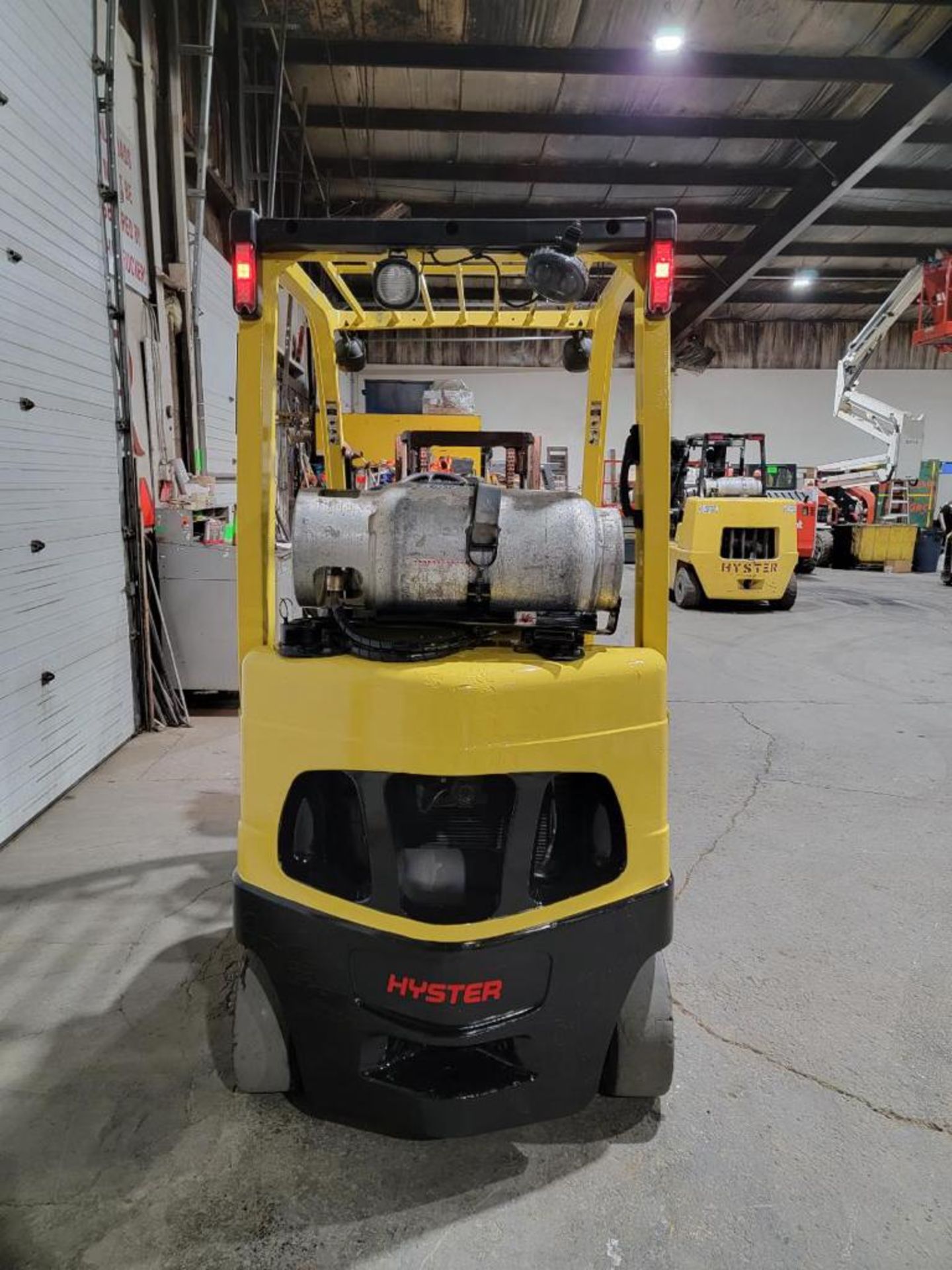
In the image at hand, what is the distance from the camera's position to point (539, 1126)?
6.02 ft

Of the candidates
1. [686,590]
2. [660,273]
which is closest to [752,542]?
[686,590]

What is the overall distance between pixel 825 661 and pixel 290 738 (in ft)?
21.7

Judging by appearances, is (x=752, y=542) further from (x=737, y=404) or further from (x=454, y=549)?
(x=737, y=404)

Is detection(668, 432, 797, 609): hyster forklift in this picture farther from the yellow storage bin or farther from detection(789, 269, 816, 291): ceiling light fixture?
detection(789, 269, 816, 291): ceiling light fixture

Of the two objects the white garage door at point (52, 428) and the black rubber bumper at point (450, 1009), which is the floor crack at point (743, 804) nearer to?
the black rubber bumper at point (450, 1009)

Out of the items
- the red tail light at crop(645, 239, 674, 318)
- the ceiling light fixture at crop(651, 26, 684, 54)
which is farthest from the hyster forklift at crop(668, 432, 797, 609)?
the red tail light at crop(645, 239, 674, 318)

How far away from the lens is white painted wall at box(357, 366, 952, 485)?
18344 mm

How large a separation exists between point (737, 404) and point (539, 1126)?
19644 millimetres

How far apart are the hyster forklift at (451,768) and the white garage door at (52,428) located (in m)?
2.26

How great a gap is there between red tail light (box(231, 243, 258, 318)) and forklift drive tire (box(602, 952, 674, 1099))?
178cm

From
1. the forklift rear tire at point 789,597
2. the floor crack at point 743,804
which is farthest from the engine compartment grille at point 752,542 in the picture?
the floor crack at point 743,804

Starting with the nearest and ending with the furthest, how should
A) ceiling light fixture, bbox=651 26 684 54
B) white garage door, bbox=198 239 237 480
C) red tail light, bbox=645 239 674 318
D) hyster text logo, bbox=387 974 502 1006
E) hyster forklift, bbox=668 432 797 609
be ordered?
1. hyster text logo, bbox=387 974 502 1006
2. red tail light, bbox=645 239 674 318
3. white garage door, bbox=198 239 237 480
4. ceiling light fixture, bbox=651 26 684 54
5. hyster forklift, bbox=668 432 797 609

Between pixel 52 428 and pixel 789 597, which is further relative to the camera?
pixel 789 597

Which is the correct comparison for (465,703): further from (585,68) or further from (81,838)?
(585,68)
